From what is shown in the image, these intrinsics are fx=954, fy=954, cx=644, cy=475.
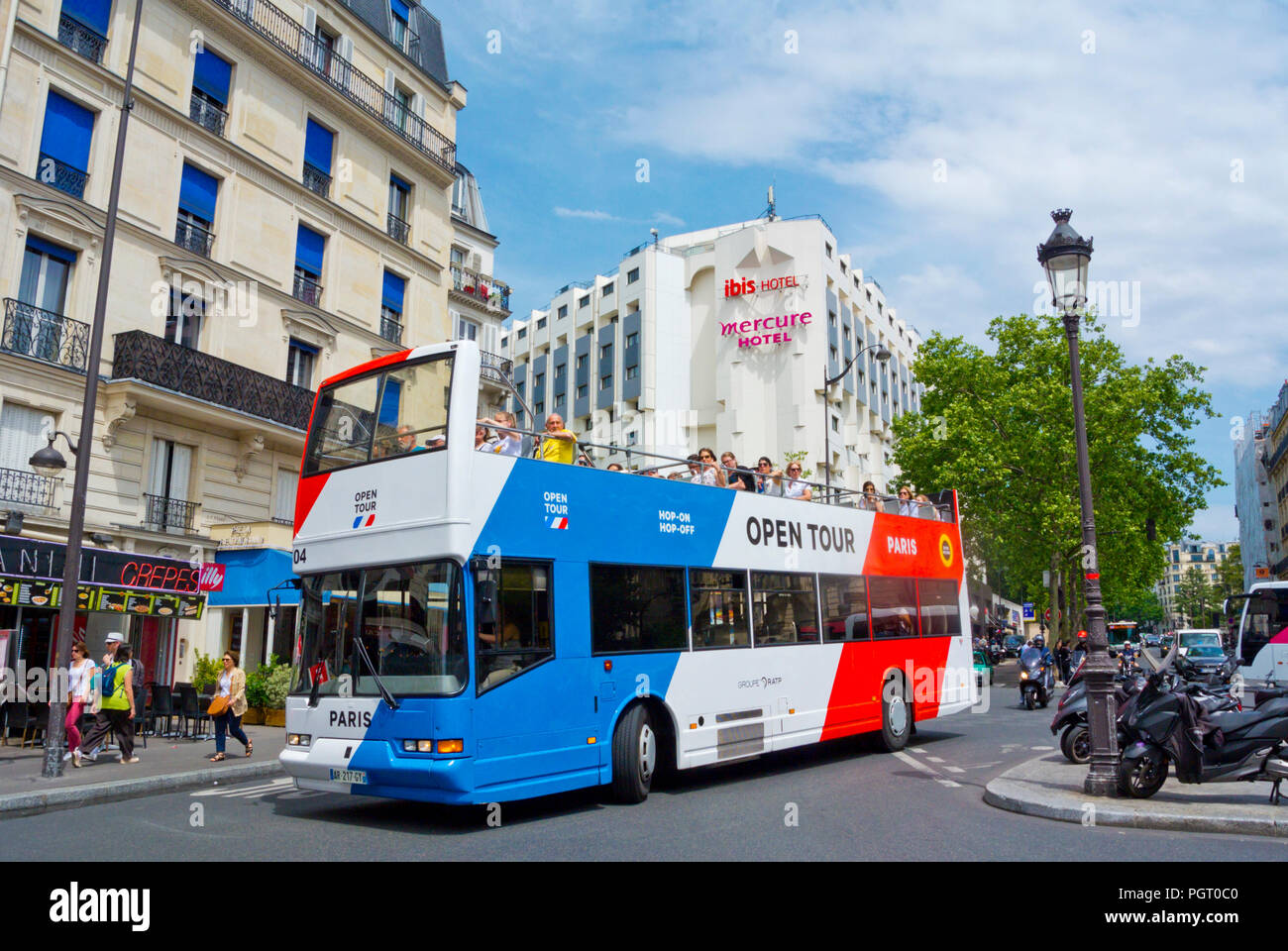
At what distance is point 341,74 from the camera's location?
2586 cm

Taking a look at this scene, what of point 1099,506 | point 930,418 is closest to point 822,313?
point 930,418

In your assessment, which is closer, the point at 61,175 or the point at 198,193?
the point at 61,175

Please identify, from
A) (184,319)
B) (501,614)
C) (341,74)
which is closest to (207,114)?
(341,74)

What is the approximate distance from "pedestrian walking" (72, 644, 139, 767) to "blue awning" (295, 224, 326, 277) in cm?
1332

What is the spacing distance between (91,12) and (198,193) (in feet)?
13.0

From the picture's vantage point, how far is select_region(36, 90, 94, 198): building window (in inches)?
737

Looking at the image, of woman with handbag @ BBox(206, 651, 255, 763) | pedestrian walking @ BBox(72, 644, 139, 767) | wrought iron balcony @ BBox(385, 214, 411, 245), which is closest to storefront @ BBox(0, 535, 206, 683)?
pedestrian walking @ BBox(72, 644, 139, 767)

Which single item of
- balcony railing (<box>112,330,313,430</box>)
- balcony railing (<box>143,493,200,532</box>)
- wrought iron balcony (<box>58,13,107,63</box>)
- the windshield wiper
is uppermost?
wrought iron balcony (<box>58,13,107,63</box>)

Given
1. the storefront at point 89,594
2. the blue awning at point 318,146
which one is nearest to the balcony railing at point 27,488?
the storefront at point 89,594

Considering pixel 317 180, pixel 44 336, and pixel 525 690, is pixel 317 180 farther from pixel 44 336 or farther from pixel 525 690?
pixel 525 690

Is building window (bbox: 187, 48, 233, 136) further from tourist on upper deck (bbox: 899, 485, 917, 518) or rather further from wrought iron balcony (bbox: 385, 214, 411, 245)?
tourist on upper deck (bbox: 899, 485, 917, 518)

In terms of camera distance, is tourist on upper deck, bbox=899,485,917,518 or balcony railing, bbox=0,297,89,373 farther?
balcony railing, bbox=0,297,89,373

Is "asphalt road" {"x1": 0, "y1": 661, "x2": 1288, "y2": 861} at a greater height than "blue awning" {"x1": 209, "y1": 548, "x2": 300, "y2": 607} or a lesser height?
lesser
